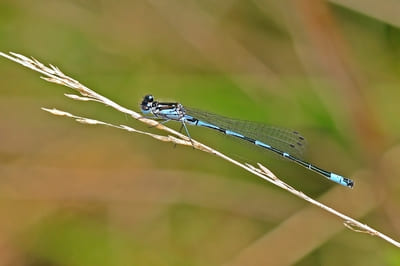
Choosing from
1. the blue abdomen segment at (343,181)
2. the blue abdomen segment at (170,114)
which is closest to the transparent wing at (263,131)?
the blue abdomen segment at (170,114)

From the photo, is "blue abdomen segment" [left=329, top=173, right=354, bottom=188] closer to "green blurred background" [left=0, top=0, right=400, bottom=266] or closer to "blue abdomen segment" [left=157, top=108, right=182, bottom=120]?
"green blurred background" [left=0, top=0, right=400, bottom=266]

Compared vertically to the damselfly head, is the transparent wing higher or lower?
higher

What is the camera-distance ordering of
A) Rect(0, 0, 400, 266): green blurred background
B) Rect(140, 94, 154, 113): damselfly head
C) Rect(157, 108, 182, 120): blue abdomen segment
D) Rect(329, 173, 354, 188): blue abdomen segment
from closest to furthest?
Rect(329, 173, 354, 188): blue abdomen segment
Rect(140, 94, 154, 113): damselfly head
Rect(157, 108, 182, 120): blue abdomen segment
Rect(0, 0, 400, 266): green blurred background

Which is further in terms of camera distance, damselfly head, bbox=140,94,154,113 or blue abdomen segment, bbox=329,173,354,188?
damselfly head, bbox=140,94,154,113

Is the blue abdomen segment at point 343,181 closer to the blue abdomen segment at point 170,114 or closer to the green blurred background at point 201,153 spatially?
the green blurred background at point 201,153

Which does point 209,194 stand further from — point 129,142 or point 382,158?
point 382,158

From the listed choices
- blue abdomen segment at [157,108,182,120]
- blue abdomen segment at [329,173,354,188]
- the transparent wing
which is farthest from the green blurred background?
blue abdomen segment at [329,173,354,188]

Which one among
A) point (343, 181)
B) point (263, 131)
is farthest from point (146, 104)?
point (343, 181)
